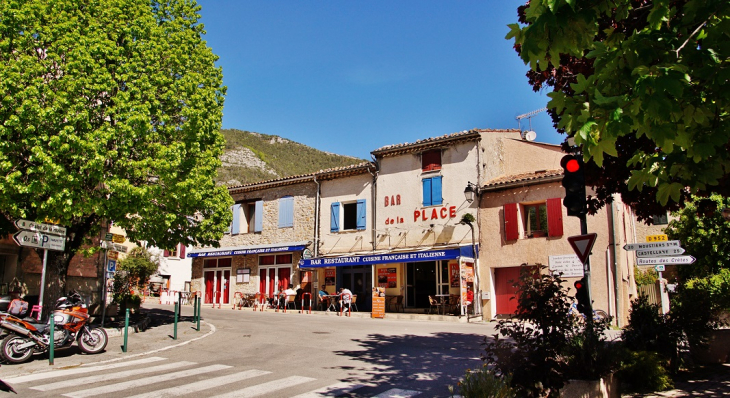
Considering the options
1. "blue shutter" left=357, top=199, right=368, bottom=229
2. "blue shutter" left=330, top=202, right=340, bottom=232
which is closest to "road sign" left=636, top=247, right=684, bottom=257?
"blue shutter" left=357, top=199, right=368, bottom=229

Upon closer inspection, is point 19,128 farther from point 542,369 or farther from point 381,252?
point 381,252

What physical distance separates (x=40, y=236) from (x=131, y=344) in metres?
3.18

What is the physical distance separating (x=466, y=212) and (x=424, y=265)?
3220 mm

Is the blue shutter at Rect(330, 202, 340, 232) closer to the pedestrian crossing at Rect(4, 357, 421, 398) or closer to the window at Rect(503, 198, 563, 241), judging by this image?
the window at Rect(503, 198, 563, 241)

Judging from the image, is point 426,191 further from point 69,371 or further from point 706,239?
point 69,371

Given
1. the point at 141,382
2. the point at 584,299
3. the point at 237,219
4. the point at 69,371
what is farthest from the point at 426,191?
the point at 141,382

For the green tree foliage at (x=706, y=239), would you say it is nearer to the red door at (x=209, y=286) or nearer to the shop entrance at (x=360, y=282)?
the shop entrance at (x=360, y=282)

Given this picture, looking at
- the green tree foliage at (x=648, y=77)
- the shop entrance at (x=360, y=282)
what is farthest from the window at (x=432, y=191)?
the green tree foliage at (x=648, y=77)

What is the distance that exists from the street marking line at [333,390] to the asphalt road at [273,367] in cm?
1

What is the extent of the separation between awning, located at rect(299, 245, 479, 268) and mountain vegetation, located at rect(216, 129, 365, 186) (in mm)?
45327

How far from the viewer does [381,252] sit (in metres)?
22.6

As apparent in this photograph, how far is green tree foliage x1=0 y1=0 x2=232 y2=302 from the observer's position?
428 inches

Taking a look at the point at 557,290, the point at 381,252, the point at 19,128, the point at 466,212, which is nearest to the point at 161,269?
the point at 381,252

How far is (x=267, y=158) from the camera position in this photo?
83625 millimetres
